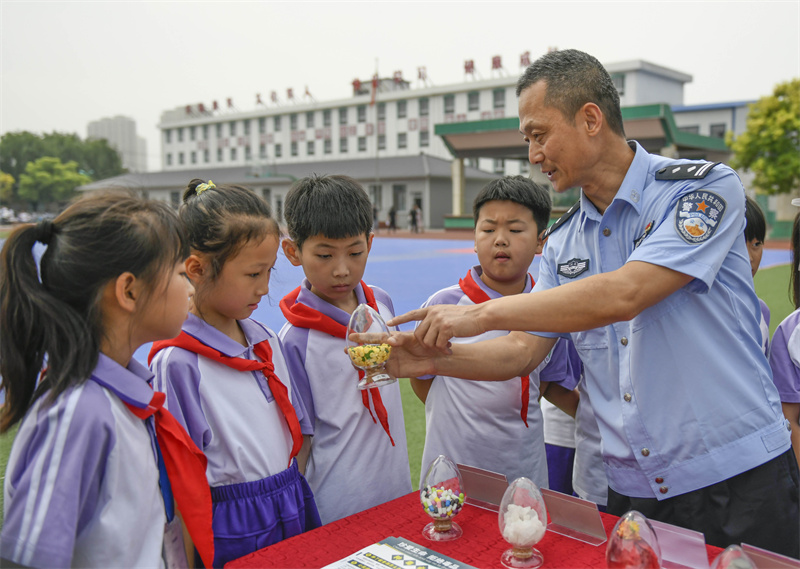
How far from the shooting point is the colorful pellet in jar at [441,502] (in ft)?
4.99

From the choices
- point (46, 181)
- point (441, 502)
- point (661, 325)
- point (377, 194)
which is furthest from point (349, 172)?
point (441, 502)

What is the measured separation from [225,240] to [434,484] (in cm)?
101

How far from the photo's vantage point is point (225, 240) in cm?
201

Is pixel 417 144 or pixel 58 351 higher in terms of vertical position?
pixel 417 144

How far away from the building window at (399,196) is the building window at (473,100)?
Answer: 1058cm

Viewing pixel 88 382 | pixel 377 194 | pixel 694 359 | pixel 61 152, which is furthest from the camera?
pixel 61 152

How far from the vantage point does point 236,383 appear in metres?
1.92

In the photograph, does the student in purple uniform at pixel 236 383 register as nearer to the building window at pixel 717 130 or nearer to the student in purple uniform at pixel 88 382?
the student in purple uniform at pixel 88 382

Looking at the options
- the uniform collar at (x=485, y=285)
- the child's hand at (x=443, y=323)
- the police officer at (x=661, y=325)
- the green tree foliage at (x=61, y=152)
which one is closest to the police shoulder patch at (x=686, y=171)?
the police officer at (x=661, y=325)

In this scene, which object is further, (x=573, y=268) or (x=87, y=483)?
(x=573, y=268)

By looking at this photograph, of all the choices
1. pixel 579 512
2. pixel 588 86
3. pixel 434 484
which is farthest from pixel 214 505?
pixel 588 86

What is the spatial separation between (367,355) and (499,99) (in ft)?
138

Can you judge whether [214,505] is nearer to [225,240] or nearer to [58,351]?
[58,351]

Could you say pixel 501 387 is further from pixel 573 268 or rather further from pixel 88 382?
pixel 88 382
